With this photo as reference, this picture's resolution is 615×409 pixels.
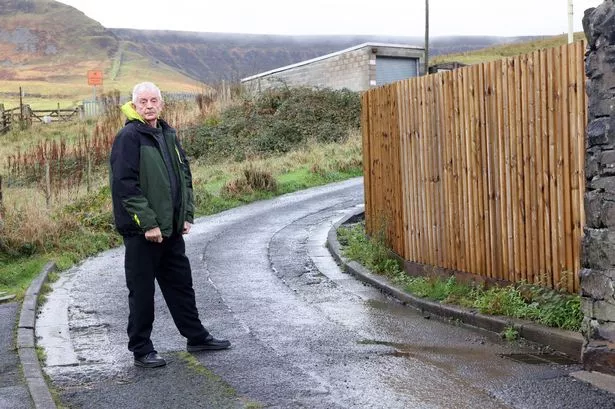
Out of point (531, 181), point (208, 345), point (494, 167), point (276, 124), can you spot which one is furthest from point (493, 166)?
point (276, 124)

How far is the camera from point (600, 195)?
544 cm

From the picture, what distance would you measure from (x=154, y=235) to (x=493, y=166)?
3369 mm

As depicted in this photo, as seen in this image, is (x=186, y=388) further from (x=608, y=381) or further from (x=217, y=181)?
(x=217, y=181)

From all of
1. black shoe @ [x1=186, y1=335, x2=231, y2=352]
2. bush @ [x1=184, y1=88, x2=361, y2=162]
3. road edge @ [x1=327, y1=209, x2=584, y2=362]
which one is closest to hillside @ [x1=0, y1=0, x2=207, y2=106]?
bush @ [x1=184, y1=88, x2=361, y2=162]

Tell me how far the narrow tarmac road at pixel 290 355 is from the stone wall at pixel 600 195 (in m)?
0.36

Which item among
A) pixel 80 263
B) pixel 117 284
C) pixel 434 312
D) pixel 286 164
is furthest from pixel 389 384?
pixel 286 164

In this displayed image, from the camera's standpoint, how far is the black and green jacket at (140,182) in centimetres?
586

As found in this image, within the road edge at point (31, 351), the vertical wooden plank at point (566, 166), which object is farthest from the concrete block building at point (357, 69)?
the vertical wooden plank at point (566, 166)

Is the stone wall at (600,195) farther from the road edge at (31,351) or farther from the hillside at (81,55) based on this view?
the hillside at (81,55)

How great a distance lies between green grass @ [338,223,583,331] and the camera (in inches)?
247

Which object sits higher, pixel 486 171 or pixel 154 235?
pixel 486 171

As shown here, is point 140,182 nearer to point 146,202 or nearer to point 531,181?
point 146,202

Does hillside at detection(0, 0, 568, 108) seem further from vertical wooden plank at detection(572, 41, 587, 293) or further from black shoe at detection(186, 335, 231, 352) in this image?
vertical wooden plank at detection(572, 41, 587, 293)

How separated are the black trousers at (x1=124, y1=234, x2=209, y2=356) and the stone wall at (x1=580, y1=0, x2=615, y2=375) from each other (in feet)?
10.2
